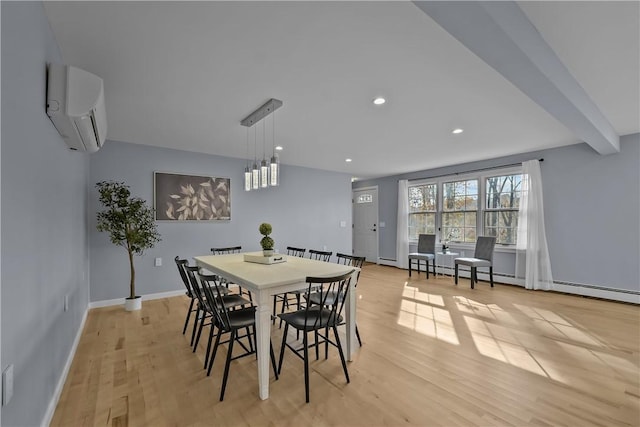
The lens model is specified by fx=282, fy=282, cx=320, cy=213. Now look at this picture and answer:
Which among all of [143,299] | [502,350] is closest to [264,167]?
[502,350]

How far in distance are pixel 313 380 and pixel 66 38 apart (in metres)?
2.96

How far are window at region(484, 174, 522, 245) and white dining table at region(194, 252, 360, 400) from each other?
14.1 ft

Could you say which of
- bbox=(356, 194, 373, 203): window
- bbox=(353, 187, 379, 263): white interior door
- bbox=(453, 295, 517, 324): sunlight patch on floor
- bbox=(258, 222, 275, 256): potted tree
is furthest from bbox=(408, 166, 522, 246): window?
bbox=(258, 222, 275, 256): potted tree

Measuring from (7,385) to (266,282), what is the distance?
1264mm

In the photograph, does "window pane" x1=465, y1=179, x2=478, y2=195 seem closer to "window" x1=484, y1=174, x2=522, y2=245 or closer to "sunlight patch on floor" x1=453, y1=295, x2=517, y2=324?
"window" x1=484, y1=174, x2=522, y2=245

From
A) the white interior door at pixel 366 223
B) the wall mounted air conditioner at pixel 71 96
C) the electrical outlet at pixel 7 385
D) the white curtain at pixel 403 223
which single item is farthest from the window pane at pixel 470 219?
the electrical outlet at pixel 7 385

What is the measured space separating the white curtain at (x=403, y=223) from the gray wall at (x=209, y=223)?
1263 mm

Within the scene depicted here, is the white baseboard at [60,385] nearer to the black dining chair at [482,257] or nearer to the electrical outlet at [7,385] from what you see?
the electrical outlet at [7,385]

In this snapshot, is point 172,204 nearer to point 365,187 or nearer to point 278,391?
point 278,391

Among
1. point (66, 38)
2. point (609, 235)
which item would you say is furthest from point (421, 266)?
point (66, 38)

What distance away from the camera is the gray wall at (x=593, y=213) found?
4.09m

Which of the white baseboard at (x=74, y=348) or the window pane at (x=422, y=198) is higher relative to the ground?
the window pane at (x=422, y=198)

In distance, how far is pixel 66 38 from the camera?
6.14ft

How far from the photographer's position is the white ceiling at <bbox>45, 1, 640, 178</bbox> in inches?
66.1
